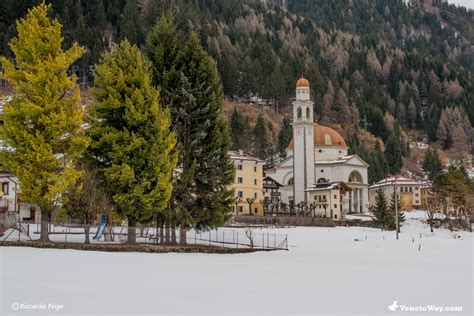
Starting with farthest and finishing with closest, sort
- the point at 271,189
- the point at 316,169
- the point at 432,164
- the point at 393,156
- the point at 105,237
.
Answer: the point at 393,156 < the point at 432,164 < the point at 316,169 < the point at 271,189 < the point at 105,237

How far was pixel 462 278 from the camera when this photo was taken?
95.1 ft

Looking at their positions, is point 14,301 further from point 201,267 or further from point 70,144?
point 70,144

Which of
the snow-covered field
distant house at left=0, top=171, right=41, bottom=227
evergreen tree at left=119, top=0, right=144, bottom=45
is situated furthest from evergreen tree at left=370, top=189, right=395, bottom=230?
evergreen tree at left=119, top=0, right=144, bottom=45

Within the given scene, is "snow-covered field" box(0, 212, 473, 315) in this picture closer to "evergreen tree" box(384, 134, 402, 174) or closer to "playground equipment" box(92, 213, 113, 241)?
"playground equipment" box(92, 213, 113, 241)

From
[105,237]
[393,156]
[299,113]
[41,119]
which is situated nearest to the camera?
[41,119]

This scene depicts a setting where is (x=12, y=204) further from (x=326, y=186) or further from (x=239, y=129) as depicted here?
(x=239, y=129)

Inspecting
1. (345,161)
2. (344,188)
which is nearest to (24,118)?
(344,188)

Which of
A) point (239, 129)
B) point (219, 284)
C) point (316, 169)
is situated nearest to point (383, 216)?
point (316, 169)

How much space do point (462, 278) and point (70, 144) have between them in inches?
831

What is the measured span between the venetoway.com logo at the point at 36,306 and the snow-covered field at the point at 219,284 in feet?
0.29

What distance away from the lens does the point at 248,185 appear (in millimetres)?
93750

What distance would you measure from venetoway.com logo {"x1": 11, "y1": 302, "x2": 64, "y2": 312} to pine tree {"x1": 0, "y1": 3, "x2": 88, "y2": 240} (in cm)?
1612

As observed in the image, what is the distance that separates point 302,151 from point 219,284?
281 ft

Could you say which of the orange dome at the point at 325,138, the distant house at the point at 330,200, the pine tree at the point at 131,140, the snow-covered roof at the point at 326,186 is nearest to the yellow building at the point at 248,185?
the distant house at the point at 330,200
